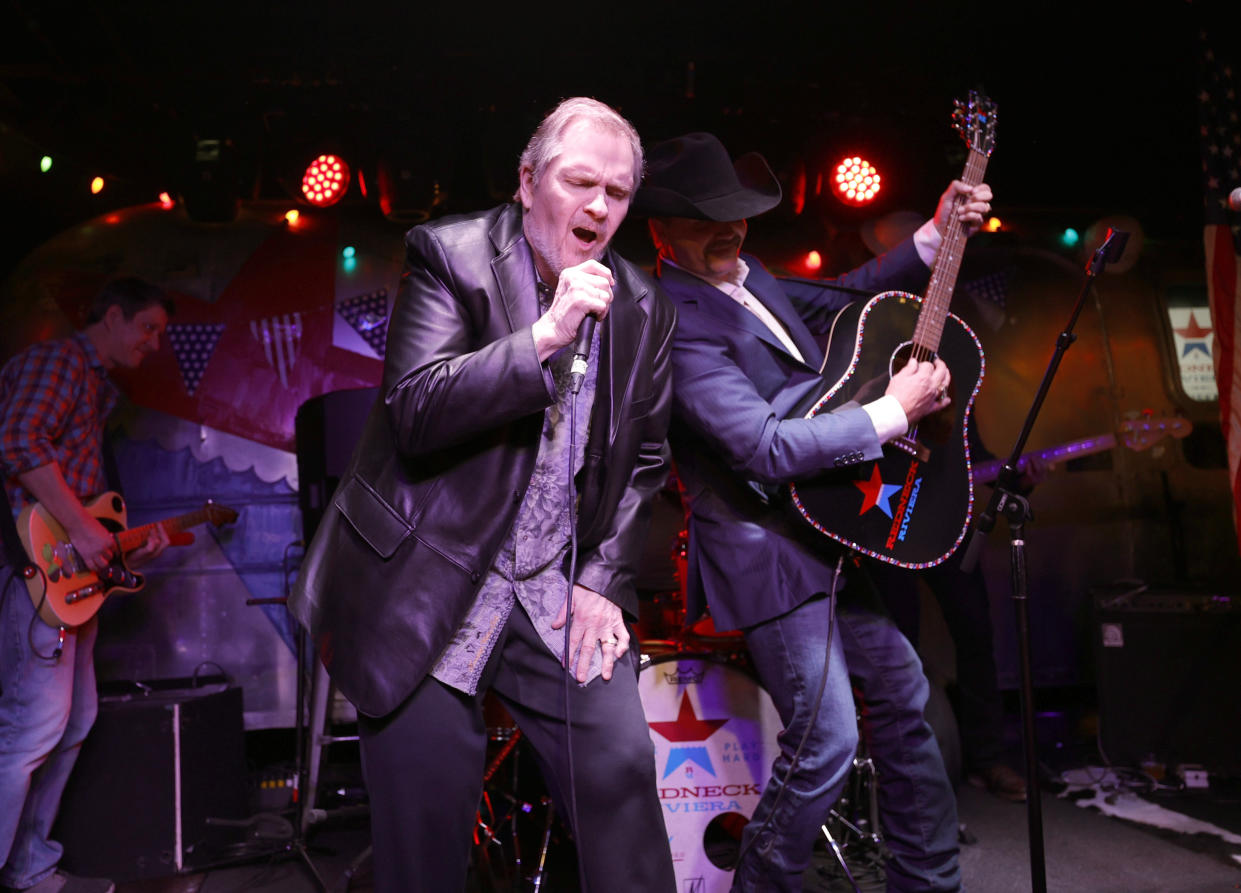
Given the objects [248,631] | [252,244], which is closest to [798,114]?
[252,244]

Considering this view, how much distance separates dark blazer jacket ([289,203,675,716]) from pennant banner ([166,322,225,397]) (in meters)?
4.37

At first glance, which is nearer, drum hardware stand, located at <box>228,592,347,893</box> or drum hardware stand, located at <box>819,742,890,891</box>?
drum hardware stand, located at <box>819,742,890,891</box>

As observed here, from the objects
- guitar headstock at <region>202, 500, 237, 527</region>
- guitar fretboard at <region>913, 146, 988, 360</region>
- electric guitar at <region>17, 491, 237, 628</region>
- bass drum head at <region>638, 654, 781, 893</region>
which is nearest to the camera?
guitar fretboard at <region>913, 146, 988, 360</region>

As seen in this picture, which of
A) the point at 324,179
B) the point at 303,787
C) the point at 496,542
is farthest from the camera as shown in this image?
the point at 324,179

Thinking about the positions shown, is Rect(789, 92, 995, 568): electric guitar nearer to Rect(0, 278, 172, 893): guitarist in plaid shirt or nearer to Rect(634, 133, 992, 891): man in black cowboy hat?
Rect(634, 133, 992, 891): man in black cowboy hat

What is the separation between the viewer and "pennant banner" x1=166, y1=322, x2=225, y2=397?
593cm

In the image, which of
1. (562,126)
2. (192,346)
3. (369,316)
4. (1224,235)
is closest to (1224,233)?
(1224,235)

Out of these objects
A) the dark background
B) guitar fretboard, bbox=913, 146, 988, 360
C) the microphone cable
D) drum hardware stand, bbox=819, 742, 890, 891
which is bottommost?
drum hardware stand, bbox=819, 742, 890, 891

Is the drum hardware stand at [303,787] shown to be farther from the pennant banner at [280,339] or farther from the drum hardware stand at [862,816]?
the drum hardware stand at [862,816]

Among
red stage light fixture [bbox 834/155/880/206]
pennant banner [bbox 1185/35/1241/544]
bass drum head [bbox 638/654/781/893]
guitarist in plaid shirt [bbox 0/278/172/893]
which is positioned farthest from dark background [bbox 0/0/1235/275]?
bass drum head [bbox 638/654/781/893]

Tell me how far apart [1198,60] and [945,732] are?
126 inches

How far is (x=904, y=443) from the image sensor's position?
294 centimetres

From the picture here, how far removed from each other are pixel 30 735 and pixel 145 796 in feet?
1.97

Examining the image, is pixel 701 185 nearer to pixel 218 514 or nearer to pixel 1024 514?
pixel 1024 514
